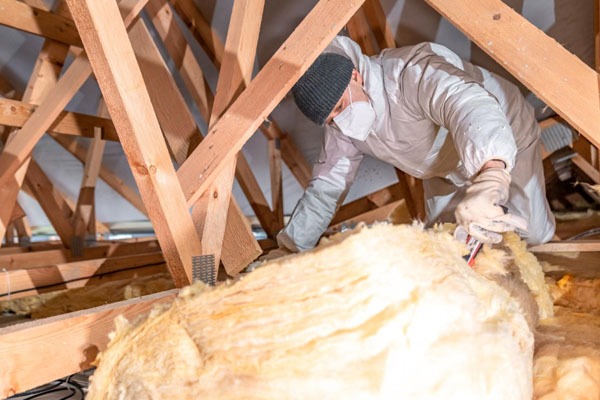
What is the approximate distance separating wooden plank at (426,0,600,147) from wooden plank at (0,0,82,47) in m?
1.90

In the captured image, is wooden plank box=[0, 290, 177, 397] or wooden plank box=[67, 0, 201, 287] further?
wooden plank box=[67, 0, 201, 287]

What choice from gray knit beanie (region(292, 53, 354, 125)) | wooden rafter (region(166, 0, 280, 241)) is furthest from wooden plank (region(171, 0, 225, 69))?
gray knit beanie (region(292, 53, 354, 125))

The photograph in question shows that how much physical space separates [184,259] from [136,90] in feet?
1.52

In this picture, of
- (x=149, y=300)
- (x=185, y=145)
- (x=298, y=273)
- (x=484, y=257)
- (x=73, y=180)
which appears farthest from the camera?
(x=73, y=180)

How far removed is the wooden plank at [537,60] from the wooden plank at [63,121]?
1874mm

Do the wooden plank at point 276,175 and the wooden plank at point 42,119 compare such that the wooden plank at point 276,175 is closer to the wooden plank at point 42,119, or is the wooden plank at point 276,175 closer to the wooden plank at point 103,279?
the wooden plank at point 103,279

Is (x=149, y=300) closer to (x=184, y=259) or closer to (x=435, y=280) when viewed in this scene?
(x=184, y=259)

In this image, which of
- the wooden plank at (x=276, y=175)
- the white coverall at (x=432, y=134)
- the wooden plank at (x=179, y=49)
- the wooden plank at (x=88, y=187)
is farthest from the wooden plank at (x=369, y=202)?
the wooden plank at (x=88, y=187)

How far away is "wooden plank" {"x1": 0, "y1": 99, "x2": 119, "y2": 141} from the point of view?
200 centimetres

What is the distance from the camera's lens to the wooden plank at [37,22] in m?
2.00

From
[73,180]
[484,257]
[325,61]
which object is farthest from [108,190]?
[484,257]

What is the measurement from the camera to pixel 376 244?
2.39 feet

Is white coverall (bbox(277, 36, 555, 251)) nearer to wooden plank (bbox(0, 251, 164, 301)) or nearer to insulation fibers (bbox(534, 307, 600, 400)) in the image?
insulation fibers (bbox(534, 307, 600, 400))

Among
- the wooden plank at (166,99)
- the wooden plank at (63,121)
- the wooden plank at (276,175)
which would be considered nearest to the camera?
the wooden plank at (166,99)
